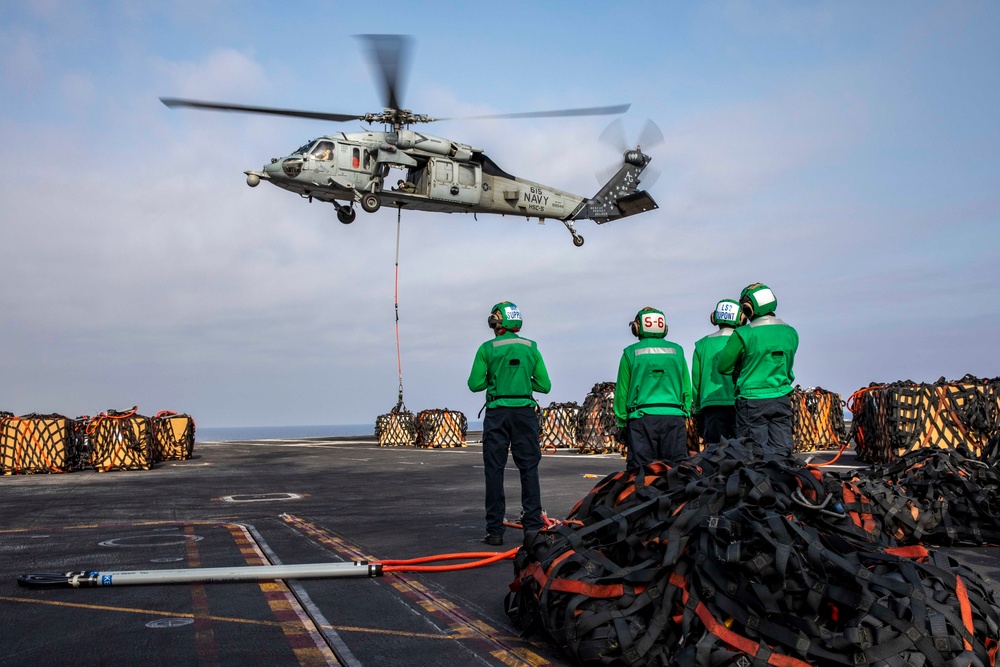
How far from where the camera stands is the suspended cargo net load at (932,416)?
15.7 metres

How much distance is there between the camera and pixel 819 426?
23.8 metres

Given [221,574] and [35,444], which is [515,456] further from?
[35,444]

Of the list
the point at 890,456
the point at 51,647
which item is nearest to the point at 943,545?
the point at 51,647

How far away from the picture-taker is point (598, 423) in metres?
24.8

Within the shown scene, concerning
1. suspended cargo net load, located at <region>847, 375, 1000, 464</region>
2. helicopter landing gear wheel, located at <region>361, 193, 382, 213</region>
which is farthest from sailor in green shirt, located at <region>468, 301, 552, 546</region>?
helicopter landing gear wheel, located at <region>361, 193, 382, 213</region>

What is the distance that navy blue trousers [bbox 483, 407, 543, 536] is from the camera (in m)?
8.33

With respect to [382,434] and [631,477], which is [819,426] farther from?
[631,477]

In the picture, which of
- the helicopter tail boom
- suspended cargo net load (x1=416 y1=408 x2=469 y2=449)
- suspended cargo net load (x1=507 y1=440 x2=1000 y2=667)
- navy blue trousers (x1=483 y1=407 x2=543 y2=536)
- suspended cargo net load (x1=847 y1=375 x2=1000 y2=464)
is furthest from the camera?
the helicopter tail boom

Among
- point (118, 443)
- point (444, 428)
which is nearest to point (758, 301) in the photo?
point (118, 443)

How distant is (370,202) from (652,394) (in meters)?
19.3

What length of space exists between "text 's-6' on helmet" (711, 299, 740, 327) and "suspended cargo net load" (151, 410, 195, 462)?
68.3 ft

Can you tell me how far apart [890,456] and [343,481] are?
38.0 feet

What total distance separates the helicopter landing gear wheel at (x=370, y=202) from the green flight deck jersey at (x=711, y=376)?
17.7 meters

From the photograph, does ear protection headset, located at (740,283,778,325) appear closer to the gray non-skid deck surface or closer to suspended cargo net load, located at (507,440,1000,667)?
the gray non-skid deck surface
